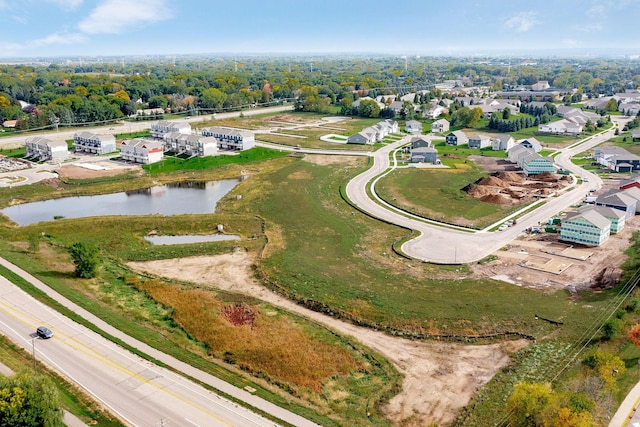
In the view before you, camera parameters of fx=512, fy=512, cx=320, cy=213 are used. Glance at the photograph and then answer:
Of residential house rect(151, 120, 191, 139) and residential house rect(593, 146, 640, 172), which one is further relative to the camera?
residential house rect(151, 120, 191, 139)

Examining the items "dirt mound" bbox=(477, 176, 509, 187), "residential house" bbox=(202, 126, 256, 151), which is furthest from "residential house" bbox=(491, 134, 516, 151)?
"residential house" bbox=(202, 126, 256, 151)

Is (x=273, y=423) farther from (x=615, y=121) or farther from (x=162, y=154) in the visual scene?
(x=615, y=121)

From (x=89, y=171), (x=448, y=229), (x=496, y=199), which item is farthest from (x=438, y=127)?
(x=89, y=171)

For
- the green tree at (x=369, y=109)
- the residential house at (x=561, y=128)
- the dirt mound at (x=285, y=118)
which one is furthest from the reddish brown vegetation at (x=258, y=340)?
the green tree at (x=369, y=109)

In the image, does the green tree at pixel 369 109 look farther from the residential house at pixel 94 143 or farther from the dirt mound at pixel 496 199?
the dirt mound at pixel 496 199

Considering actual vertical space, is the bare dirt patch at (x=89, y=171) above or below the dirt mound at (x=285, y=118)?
below

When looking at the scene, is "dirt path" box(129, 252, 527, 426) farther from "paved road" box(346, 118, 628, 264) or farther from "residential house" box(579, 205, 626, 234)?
"residential house" box(579, 205, 626, 234)
